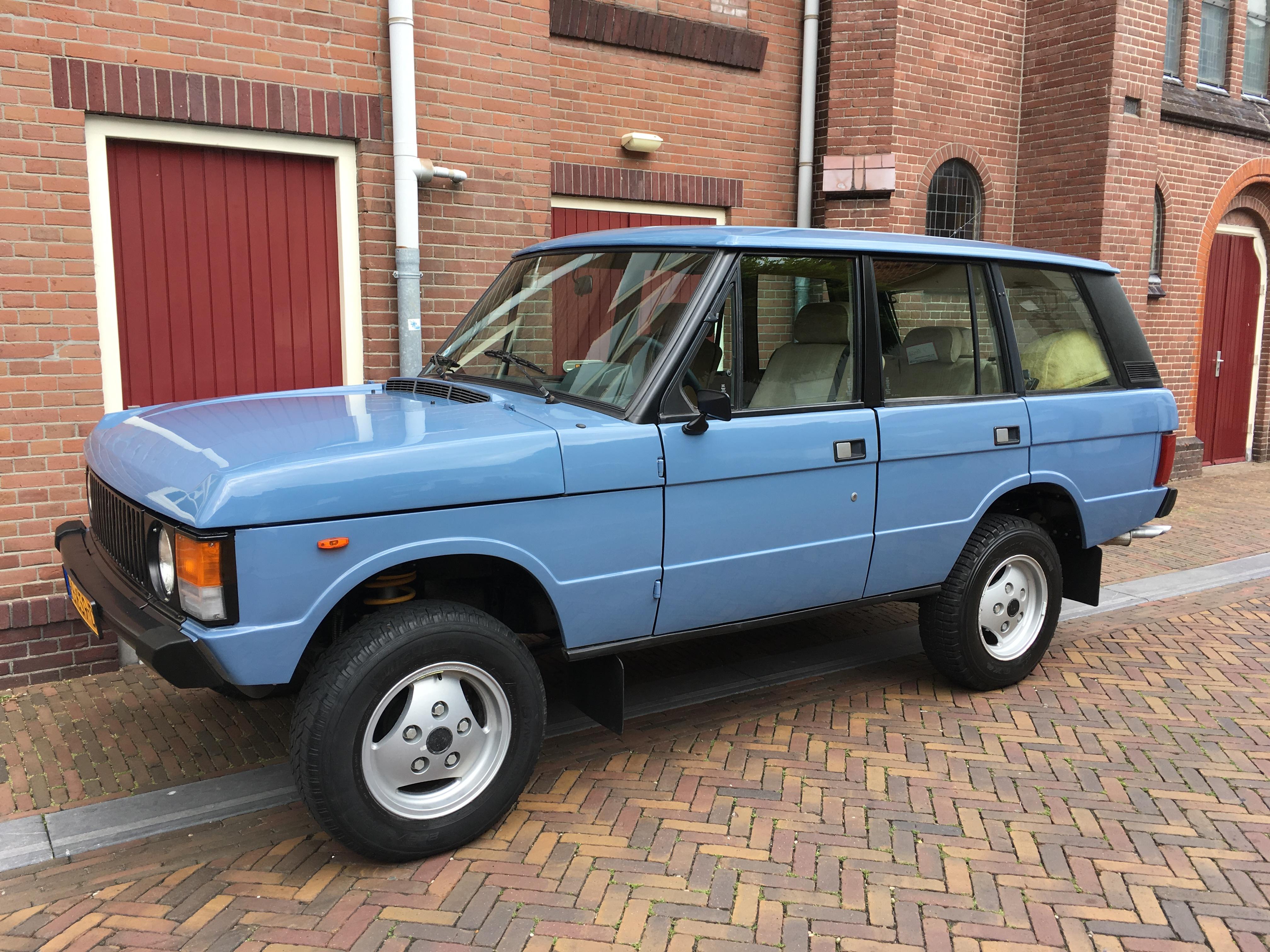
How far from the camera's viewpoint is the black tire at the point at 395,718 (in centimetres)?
310

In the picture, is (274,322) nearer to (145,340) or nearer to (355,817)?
(145,340)

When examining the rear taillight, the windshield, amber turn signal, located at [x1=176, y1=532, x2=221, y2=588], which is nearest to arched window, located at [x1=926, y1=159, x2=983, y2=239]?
the rear taillight

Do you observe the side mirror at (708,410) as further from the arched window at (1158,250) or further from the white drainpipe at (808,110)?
the arched window at (1158,250)

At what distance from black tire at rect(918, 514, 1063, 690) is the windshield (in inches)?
76.8

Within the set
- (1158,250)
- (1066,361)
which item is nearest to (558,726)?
(1066,361)

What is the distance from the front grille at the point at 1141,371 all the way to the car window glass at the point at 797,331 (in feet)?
6.17

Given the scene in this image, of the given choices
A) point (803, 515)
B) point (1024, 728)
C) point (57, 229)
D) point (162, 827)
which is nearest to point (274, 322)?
point (57, 229)

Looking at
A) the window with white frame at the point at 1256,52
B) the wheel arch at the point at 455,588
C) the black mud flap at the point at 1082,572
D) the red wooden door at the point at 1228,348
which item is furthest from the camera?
the red wooden door at the point at 1228,348

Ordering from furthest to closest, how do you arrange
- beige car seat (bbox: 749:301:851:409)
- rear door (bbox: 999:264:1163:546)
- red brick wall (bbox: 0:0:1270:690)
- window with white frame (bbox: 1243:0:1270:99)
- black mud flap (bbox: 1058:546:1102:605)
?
window with white frame (bbox: 1243:0:1270:99), black mud flap (bbox: 1058:546:1102:605), red brick wall (bbox: 0:0:1270:690), rear door (bbox: 999:264:1163:546), beige car seat (bbox: 749:301:851:409)

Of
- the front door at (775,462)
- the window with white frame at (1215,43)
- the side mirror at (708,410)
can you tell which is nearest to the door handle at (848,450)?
the front door at (775,462)

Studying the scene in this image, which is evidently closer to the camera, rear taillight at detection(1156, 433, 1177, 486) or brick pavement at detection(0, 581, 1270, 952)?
brick pavement at detection(0, 581, 1270, 952)

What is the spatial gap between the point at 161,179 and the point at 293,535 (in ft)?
11.7

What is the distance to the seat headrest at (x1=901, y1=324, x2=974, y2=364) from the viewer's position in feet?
14.7

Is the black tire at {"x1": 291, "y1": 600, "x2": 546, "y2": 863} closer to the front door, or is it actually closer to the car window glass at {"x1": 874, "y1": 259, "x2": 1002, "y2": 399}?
the front door
